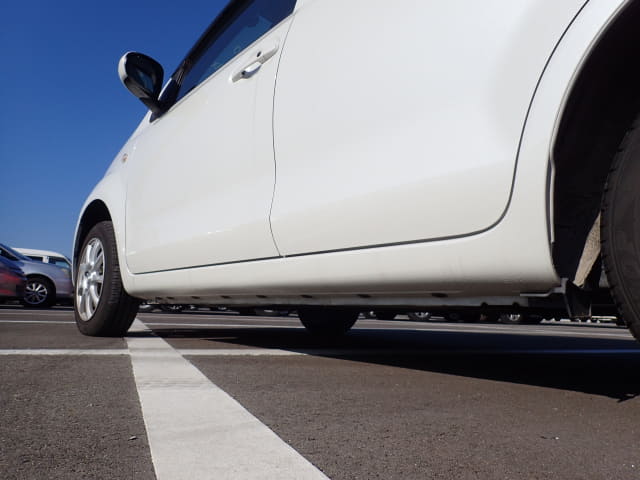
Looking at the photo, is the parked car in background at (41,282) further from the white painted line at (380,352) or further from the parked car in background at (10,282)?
the white painted line at (380,352)

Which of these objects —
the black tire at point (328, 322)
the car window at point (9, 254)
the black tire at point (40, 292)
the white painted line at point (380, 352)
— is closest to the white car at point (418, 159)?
the white painted line at point (380, 352)

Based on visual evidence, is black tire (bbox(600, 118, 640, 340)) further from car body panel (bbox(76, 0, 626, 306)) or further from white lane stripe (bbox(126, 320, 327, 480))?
white lane stripe (bbox(126, 320, 327, 480))

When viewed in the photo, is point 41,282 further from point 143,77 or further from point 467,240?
point 467,240

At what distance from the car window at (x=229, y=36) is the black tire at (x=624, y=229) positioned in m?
1.50

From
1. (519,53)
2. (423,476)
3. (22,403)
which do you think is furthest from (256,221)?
(423,476)

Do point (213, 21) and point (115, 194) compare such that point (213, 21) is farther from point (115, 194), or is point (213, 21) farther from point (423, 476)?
point (423, 476)

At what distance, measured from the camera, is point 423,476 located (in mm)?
1083

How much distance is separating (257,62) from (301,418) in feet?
5.06

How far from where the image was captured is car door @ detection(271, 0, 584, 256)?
1.50 m

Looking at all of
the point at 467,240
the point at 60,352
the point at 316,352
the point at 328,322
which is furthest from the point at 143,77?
the point at 467,240

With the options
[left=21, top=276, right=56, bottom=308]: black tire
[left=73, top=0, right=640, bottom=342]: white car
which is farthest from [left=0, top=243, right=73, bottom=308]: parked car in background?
[left=73, top=0, right=640, bottom=342]: white car

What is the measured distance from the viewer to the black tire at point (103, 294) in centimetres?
357

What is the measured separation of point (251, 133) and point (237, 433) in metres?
1.37

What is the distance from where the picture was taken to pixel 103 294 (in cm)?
360
